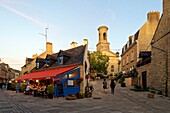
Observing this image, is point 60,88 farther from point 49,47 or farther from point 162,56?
point 49,47

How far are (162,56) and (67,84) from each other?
33.6 feet

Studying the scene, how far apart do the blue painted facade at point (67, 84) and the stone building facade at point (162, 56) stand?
28.5 feet

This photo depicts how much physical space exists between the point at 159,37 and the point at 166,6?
10.9ft

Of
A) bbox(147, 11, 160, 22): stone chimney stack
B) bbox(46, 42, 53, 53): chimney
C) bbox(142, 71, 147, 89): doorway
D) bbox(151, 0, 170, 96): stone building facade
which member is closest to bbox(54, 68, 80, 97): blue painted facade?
bbox(151, 0, 170, 96): stone building facade

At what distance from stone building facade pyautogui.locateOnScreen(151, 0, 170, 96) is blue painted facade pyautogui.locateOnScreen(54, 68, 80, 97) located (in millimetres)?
8681

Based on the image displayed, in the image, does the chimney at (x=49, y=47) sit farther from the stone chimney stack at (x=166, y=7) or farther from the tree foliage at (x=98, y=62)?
the stone chimney stack at (x=166, y=7)

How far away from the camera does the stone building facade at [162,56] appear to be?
54.0 feet

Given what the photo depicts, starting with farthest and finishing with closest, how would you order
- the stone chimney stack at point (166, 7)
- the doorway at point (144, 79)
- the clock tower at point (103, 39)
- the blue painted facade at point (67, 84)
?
the clock tower at point (103, 39)
the doorway at point (144, 79)
the blue painted facade at point (67, 84)
the stone chimney stack at point (166, 7)

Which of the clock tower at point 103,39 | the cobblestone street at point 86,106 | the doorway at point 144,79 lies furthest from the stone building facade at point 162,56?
the clock tower at point 103,39

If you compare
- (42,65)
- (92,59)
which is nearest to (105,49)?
(92,59)

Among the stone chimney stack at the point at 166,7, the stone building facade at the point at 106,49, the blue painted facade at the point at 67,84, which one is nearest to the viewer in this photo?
the stone chimney stack at the point at 166,7

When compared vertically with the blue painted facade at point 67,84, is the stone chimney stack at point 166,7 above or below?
above

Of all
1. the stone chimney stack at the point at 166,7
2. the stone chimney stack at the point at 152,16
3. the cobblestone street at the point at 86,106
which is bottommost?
the cobblestone street at the point at 86,106

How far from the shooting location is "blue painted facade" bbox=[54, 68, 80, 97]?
1734cm
